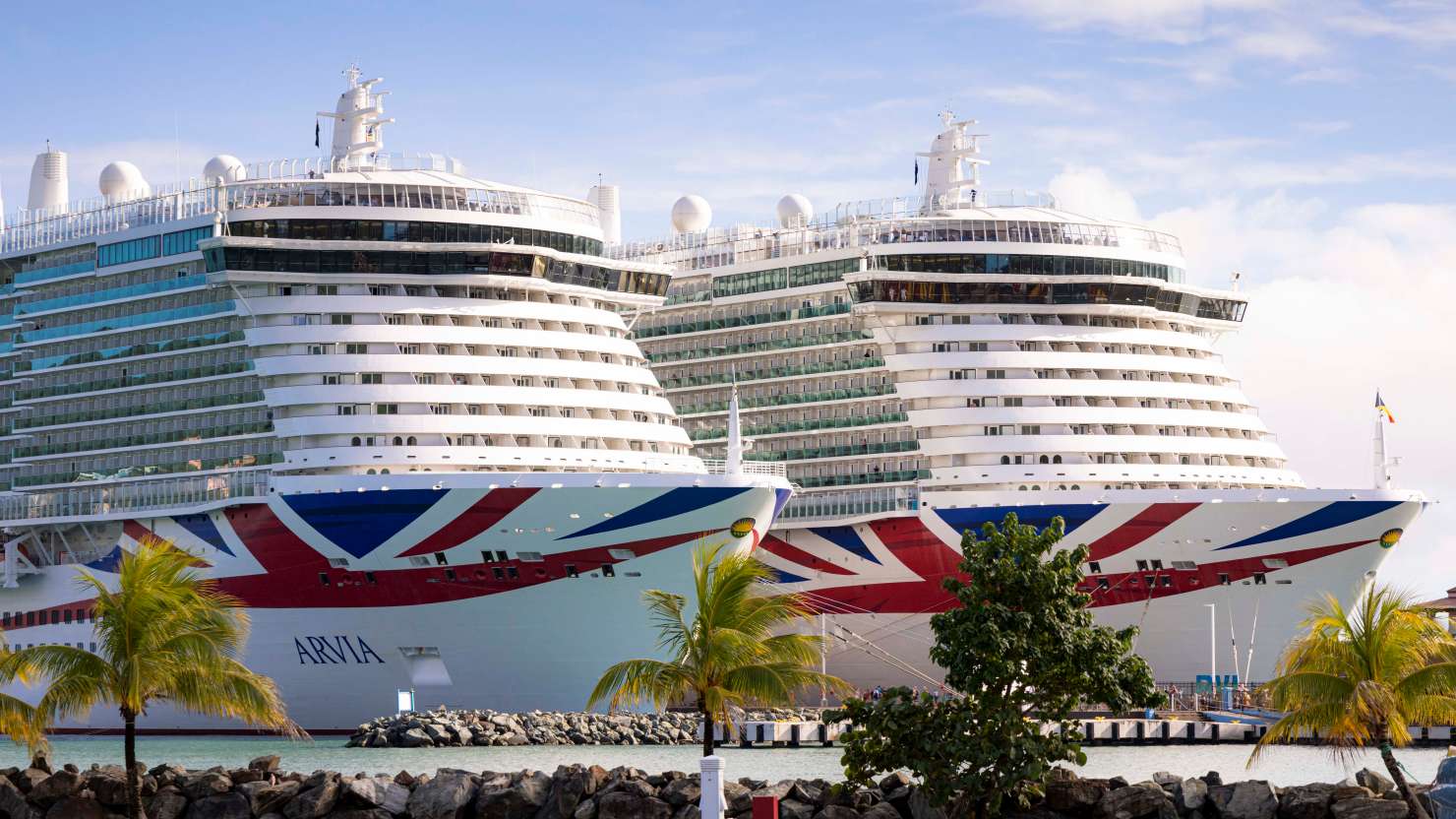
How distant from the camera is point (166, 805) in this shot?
111 feet

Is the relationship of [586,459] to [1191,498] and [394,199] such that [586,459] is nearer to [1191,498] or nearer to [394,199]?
[394,199]

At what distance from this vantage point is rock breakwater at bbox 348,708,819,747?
54.5 metres

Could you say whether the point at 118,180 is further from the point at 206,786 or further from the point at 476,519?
the point at 206,786

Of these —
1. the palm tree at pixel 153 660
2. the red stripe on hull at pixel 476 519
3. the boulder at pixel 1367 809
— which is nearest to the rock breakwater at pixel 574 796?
the boulder at pixel 1367 809

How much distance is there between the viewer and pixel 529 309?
61562 millimetres

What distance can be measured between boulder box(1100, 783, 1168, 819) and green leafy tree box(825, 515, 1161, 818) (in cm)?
121

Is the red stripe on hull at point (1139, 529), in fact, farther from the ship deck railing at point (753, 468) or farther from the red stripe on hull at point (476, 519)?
the red stripe on hull at point (476, 519)

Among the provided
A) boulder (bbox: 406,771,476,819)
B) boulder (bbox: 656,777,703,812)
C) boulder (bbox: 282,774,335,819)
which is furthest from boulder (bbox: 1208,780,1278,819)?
boulder (bbox: 282,774,335,819)

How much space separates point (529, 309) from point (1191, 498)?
62.5 feet

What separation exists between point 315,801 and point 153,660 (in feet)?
13.2

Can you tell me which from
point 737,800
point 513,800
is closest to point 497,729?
point 513,800

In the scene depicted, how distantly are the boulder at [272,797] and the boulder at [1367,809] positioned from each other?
48.6 ft

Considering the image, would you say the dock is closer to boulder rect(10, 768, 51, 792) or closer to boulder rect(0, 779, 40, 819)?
boulder rect(10, 768, 51, 792)

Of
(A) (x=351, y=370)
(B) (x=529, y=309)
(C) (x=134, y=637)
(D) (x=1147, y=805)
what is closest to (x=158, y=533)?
(A) (x=351, y=370)
